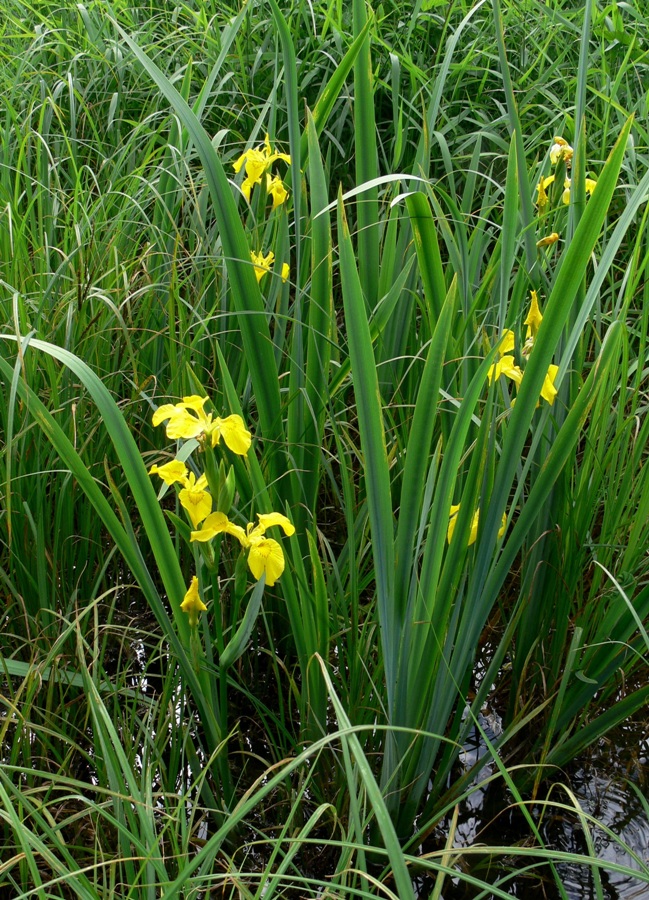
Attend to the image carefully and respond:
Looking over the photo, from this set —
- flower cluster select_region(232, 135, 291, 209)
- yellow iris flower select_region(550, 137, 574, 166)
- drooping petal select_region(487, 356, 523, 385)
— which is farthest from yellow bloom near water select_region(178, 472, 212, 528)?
yellow iris flower select_region(550, 137, 574, 166)

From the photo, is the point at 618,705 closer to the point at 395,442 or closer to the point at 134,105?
the point at 395,442

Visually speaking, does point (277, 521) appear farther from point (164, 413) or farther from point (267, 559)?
point (164, 413)

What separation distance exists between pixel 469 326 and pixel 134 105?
5.70ft

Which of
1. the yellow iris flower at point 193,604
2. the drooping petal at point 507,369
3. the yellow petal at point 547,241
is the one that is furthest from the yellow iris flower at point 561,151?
the yellow iris flower at point 193,604

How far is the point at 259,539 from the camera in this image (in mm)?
948

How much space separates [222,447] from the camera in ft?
3.52

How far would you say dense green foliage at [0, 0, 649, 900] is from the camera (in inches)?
38.0

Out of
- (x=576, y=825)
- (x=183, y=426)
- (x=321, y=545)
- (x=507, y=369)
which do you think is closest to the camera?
(x=183, y=426)

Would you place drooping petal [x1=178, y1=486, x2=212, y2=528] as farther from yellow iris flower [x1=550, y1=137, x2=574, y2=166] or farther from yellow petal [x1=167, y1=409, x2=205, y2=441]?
yellow iris flower [x1=550, y1=137, x2=574, y2=166]

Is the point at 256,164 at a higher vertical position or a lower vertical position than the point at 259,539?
higher

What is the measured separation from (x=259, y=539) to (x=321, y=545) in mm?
445

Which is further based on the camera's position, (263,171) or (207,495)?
(263,171)

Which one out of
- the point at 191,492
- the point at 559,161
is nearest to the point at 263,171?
the point at 559,161

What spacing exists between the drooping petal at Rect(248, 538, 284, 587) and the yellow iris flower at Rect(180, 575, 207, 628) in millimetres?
65
